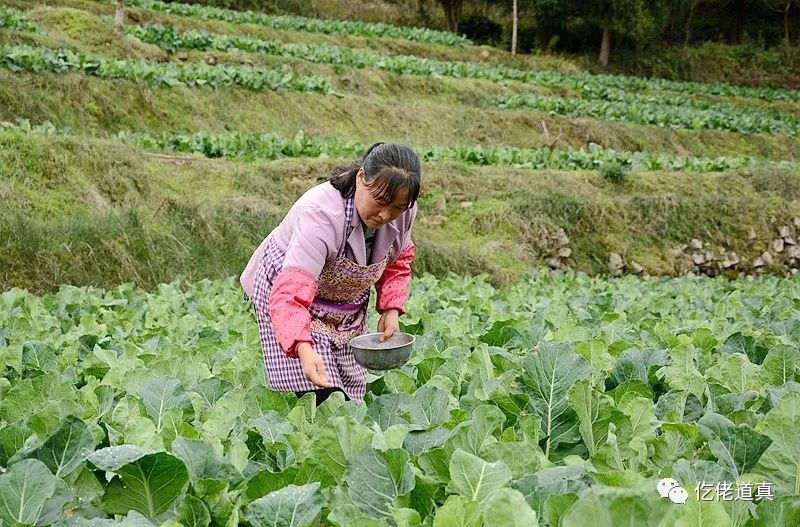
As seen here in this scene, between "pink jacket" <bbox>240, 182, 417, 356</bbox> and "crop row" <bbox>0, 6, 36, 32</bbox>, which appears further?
"crop row" <bbox>0, 6, 36, 32</bbox>

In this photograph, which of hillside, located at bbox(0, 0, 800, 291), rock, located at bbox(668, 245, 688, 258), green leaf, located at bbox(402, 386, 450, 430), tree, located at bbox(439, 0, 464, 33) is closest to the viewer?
green leaf, located at bbox(402, 386, 450, 430)

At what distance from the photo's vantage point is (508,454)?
1.74m

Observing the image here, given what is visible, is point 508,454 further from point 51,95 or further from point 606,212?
point 51,95

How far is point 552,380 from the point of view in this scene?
2275 millimetres

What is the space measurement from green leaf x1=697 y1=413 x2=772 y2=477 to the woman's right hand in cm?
136

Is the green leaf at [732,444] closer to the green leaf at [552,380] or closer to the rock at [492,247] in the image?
the green leaf at [552,380]

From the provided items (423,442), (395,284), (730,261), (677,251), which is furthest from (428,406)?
(730,261)

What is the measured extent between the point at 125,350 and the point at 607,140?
20.2m

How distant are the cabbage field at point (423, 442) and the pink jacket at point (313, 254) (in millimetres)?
252

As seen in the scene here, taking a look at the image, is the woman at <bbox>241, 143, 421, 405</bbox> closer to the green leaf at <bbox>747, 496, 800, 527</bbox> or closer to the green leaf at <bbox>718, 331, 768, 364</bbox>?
the green leaf at <bbox>718, 331, 768, 364</bbox>

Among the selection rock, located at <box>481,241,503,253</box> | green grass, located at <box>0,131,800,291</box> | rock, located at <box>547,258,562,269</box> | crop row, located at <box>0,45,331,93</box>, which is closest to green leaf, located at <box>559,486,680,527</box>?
green grass, located at <box>0,131,800,291</box>

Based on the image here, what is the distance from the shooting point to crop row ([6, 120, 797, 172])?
13.8 meters

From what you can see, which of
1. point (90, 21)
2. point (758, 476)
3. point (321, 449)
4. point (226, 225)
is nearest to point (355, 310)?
point (321, 449)

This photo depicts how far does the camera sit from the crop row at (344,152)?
13812 mm
